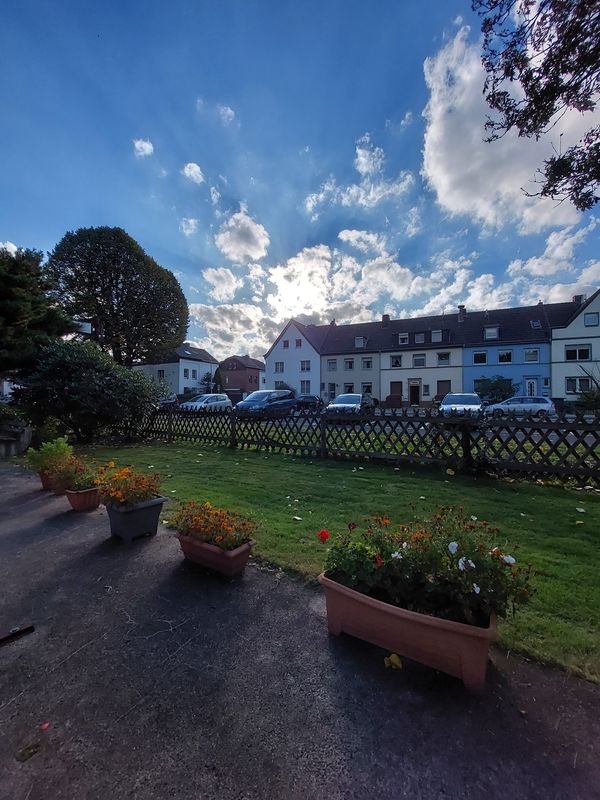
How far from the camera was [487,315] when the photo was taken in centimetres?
3397

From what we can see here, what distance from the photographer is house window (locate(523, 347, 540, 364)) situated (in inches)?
1201

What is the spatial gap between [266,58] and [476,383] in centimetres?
3109

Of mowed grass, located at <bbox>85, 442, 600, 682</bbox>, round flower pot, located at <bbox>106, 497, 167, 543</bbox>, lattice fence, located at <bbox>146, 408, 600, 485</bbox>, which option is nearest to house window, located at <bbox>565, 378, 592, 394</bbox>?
lattice fence, located at <bbox>146, 408, 600, 485</bbox>

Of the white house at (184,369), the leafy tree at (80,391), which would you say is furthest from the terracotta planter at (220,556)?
the white house at (184,369)

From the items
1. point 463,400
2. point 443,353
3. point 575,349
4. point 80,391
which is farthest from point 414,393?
point 80,391

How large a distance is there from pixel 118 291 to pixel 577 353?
3612 cm

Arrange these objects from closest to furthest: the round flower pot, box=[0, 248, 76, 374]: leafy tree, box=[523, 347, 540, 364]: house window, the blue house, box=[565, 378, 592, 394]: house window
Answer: the round flower pot
box=[0, 248, 76, 374]: leafy tree
box=[565, 378, 592, 394]: house window
the blue house
box=[523, 347, 540, 364]: house window

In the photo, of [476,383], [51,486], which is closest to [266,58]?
[51,486]

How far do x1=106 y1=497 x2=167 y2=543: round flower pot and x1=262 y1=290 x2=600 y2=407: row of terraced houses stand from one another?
1231 inches

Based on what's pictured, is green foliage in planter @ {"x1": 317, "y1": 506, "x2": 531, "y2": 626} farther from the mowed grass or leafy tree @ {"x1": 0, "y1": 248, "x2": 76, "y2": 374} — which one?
leafy tree @ {"x1": 0, "y1": 248, "x2": 76, "y2": 374}

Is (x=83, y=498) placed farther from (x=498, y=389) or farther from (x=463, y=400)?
(x=498, y=389)

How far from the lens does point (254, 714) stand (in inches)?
67.6

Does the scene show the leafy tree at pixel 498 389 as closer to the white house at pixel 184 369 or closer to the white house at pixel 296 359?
A: the white house at pixel 296 359

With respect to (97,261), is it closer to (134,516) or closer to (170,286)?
(170,286)
